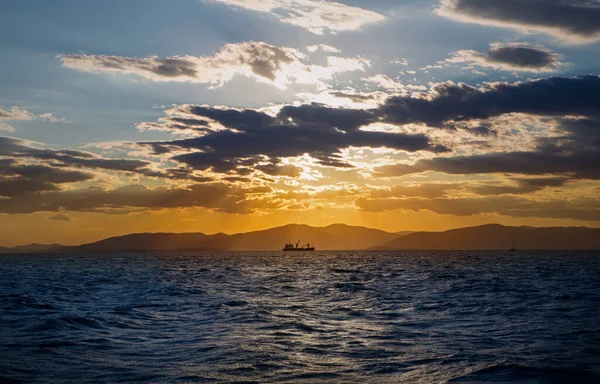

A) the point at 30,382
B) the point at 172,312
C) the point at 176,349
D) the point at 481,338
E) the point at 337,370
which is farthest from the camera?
the point at 172,312

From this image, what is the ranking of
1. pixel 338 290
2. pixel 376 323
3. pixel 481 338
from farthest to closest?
pixel 338 290 < pixel 376 323 < pixel 481 338

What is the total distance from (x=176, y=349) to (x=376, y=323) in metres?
12.3

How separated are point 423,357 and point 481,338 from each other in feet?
17.9

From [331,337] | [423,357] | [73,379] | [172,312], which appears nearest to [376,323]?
[331,337]

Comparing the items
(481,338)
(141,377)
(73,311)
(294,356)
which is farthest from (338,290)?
(141,377)

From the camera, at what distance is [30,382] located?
17141 mm

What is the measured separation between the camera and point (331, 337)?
2573 centimetres

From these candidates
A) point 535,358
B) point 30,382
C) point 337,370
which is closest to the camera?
point 30,382

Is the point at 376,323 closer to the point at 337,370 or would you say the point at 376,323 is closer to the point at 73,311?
the point at 337,370

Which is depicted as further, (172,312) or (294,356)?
(172,312)

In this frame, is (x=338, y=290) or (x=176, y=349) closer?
(x=176, y=349)

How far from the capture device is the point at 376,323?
30391 mm

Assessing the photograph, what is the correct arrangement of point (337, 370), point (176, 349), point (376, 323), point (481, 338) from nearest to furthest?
1. point (337, 370)
2. point (176, 349)
3. point (481, 338)
4. point (376, 323)

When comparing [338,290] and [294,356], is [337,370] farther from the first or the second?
[338,290]
